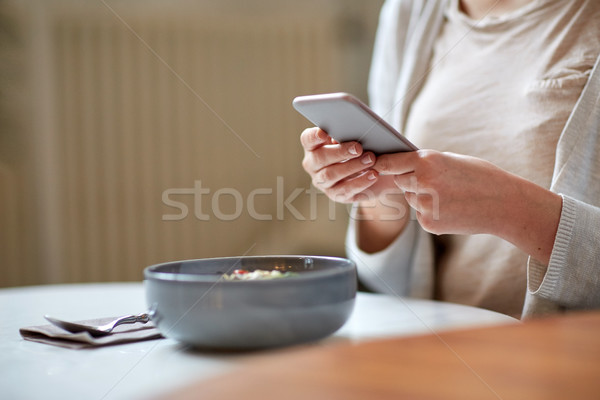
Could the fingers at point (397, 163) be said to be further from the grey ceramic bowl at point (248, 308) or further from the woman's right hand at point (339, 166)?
the grey ceramic bowl at point (248, 308)

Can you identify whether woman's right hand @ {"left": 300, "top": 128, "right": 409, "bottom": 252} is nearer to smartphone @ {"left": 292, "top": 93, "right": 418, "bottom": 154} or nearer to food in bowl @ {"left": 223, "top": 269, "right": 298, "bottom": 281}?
smartphone @ {"left": 292, "top": 93, "right": 418, "bottom": 154}

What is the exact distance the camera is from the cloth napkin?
0.56 meters

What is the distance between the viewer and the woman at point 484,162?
0.69 m

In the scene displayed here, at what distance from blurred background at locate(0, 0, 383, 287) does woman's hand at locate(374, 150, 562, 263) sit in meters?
1.40

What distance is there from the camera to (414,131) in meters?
1.04

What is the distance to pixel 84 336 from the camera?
0.56m

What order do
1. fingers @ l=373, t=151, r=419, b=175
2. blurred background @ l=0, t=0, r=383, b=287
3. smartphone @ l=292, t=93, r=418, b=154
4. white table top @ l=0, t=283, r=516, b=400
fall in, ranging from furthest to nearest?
blurred background @ l=0, t=0, r=383, b=287 → fingers @ l=373, t=151, r=419, b=175 → smartphone @ l=292, t=93, r=418, b=154 → white table top @ l=0, t=283, r=516, b=400

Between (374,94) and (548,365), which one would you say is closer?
(548,365)

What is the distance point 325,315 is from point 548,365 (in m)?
0.31

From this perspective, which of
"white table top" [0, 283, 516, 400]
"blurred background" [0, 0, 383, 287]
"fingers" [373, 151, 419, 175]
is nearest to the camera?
"white table top" [0, 283, 516, 400]

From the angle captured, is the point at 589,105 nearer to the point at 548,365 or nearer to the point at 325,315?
the point at 325,315

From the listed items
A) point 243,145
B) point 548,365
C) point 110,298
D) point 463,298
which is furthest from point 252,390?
point 243,145

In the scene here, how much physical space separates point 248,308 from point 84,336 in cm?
19

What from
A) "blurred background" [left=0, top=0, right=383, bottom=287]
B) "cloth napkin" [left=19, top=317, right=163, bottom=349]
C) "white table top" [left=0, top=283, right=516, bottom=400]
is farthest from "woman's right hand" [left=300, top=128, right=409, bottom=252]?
"blurred background" [left=0, top=0, right=383, bottom=287]
